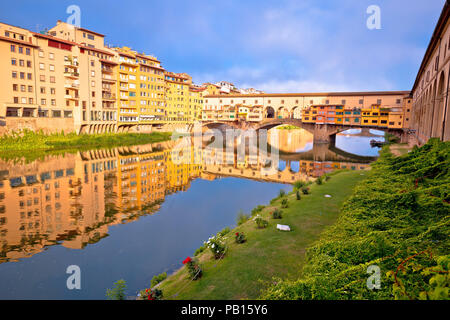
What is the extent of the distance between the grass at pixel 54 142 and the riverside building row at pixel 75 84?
5.78 feet

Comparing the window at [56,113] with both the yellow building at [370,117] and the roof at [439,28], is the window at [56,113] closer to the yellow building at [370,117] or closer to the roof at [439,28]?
the roof at [439,28]

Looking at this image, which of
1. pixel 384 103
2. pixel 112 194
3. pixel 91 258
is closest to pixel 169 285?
pixel 91 258

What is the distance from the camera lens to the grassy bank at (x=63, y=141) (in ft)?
132

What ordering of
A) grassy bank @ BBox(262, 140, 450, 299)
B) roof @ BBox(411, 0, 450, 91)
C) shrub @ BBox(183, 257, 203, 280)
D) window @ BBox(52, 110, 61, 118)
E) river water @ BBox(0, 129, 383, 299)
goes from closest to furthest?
grassy bank @ BBox(262, 140, 450, 299) < shrub @ BBox(183, 257, 203, 280) < river water @ BBox(0, 129, 383, 299) < roof @ BBox(411, 0, 450, 91) < window @ BBox(52, 110, 61, 118)

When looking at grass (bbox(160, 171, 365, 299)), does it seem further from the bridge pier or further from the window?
the bridge pier

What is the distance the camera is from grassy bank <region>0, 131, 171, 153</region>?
40.2 m

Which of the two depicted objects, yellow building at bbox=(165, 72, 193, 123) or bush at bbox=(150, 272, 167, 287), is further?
yellow building at bbox=(165, 72, 193, 123)

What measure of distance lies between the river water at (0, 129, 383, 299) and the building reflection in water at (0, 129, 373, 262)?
0.07 metres

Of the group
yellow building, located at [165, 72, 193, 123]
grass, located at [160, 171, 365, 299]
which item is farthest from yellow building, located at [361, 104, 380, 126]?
grass, located at [160, 171, 365, 299]

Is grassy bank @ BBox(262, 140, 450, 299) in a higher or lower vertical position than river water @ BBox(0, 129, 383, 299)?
higher

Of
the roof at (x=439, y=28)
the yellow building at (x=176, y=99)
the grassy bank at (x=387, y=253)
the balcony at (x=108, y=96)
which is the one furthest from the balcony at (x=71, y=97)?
the grassy bank at (x=387, y=253)

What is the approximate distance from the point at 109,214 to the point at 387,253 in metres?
16.9
